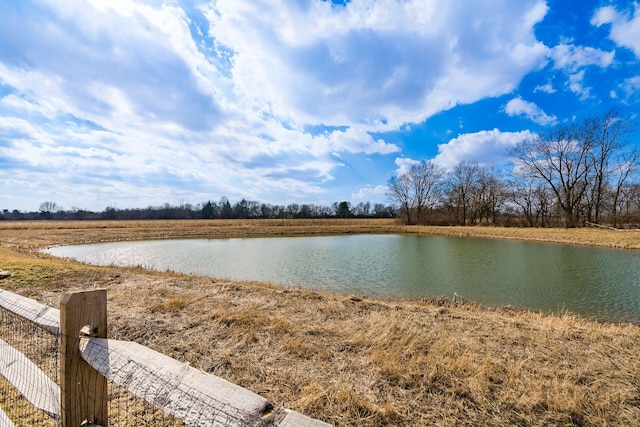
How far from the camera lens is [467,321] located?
19.6 feet

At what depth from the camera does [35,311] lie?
2266 millimetres

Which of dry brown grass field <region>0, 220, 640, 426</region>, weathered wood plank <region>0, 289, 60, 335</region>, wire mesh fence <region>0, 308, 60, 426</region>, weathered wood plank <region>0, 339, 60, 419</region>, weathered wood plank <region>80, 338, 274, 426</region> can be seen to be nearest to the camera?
weathered wood plank <region>80, 338, 274, 426</region>

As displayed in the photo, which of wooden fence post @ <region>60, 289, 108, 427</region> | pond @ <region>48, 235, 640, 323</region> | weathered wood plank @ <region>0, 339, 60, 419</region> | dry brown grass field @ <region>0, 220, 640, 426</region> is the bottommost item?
pond @ <region>48, 235, 640, 323</region>

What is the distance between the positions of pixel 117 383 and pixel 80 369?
0.51 metres

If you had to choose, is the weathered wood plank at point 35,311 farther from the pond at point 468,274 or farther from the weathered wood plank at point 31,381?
the pond at point 468,274

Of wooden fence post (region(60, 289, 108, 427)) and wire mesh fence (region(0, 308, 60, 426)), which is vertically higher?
wooden fence post (region(60, 289, 108, 427))

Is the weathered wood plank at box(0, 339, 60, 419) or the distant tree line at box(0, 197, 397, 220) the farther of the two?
the distant tree line at box(0, 197, 397, 220)

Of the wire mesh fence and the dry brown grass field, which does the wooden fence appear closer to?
the wire mesh fence

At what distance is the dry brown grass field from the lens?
307cm

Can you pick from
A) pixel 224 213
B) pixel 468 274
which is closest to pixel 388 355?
pixel 468 274

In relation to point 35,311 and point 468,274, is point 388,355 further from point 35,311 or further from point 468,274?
point 468,274

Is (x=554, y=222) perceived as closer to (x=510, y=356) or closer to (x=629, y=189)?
(x=629, y=189)

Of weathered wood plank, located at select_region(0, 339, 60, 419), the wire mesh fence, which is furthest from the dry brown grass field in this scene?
weathered wood plank, located at select_region(0, 339, 60, 419)

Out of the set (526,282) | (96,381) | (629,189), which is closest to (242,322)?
(96,381)
